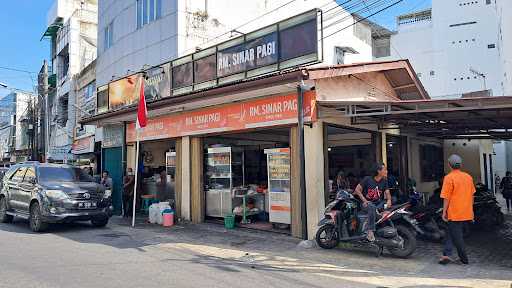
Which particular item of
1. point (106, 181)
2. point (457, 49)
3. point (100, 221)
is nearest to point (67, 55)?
point (106, 181)

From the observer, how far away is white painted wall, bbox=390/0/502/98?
35625mm

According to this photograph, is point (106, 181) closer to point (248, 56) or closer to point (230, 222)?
point (230, 222)

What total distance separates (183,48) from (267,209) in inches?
450

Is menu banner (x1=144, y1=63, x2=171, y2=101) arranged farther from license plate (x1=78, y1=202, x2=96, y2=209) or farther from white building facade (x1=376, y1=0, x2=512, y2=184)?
white building facade (x1=376, y1=0, x2=512, y2=184)

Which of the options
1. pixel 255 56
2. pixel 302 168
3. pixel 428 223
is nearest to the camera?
pixel 302 168

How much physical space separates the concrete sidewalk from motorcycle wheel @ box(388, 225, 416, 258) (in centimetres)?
12

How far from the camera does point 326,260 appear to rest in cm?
800

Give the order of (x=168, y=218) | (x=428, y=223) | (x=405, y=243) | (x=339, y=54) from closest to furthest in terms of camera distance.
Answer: (x=405, y=243), (x=428, y=223), (x=168, y=218), (x=339, y=54)

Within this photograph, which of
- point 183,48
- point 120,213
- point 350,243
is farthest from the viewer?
point 183,48

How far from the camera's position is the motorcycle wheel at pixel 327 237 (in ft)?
28.6

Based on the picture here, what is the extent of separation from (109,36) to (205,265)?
22066 mm

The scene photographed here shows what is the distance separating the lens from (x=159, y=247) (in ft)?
30.5

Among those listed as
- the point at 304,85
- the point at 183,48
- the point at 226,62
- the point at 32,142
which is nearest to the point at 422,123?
the point at 304,85

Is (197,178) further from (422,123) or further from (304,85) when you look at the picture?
(422,123)
